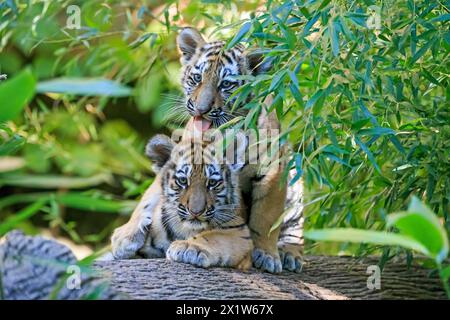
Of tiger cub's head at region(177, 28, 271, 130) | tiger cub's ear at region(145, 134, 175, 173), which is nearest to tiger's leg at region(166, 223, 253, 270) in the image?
tiger cub's ear at region(145, 134, 175, 173)

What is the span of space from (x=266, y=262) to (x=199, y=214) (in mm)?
371

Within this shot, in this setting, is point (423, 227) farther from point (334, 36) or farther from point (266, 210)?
point (266, 210)

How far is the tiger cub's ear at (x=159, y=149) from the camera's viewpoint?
359 cm

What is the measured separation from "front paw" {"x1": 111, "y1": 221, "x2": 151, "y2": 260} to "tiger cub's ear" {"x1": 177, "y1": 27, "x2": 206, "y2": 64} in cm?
93

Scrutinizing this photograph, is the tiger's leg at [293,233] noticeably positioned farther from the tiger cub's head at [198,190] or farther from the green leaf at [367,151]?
the green leaf at [367,151]

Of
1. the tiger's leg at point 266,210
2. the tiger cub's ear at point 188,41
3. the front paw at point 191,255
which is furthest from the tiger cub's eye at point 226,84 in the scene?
the front paw at point 191,255

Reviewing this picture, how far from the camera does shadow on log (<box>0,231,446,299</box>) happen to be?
8.28 ft

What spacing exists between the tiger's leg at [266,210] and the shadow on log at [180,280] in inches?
5.9

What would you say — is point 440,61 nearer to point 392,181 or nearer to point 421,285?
point 392,181

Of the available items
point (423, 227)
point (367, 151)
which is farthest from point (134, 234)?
point (423, 227)

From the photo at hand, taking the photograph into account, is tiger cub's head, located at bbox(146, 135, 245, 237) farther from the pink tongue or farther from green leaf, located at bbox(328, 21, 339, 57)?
green leaf, located at bbox(328, 21, 339, 57)
